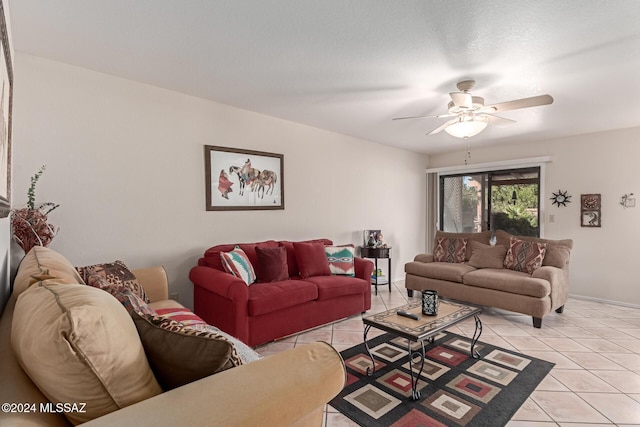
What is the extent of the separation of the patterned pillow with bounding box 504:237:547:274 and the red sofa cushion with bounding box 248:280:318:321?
2.59 metres

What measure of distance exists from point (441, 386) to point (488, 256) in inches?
99.6

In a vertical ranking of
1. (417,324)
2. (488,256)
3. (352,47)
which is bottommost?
(417,324)

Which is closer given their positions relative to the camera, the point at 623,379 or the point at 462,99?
the point at 623,379

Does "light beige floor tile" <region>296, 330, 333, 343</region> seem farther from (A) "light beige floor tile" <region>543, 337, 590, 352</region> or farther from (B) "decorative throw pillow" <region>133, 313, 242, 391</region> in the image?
(B) "decorative throw pillow" <region>133, 313, 242, 391</region>

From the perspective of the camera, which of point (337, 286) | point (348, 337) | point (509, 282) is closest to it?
point (348, 337)

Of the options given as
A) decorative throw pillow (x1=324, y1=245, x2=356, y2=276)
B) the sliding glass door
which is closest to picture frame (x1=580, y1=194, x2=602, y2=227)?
the sliding glass door

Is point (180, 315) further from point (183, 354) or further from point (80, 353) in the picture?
point (80, 353)

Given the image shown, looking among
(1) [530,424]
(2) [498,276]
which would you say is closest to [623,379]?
(1) [530,424]

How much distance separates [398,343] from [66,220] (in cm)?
306

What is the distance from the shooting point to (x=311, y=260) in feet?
12.2

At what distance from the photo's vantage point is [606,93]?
310cm

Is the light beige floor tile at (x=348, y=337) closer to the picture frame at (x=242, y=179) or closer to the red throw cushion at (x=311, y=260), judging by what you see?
the red throw cushion at (x=311, y=260)

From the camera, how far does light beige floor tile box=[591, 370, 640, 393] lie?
7.44 ft

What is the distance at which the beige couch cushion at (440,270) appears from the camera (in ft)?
13.6
